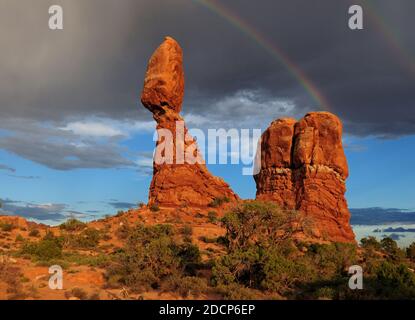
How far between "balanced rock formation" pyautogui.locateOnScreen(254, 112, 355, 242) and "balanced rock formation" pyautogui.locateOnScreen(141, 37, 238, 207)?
6570 millimetres

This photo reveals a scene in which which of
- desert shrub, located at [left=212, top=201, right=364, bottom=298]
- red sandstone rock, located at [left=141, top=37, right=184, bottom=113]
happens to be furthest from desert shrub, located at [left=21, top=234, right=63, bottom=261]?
red sandstone rock, located at [left=141, top=37, right=184, bottom=113]

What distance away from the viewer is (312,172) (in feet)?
142

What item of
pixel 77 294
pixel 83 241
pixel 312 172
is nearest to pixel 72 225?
pixel 83 241

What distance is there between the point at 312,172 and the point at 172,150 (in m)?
16.0

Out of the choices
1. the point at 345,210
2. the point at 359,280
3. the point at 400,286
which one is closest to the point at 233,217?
the point at 359,280

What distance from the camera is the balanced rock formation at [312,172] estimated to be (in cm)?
4241

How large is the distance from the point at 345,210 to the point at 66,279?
33.4m

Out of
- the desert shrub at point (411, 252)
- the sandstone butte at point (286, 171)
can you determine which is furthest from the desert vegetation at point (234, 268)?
the desert shrub at point (411, 252)

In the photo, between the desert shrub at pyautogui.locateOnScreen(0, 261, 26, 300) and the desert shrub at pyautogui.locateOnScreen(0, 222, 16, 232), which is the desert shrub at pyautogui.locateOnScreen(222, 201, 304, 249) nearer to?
the desert shrub at pyautogui.locateOnScreen(0, 261, 26, 300)

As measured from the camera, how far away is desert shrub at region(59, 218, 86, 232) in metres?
37.8

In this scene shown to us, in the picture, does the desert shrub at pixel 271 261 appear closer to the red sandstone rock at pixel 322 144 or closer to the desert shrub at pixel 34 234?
the red sandstone rock at pixel 322 144

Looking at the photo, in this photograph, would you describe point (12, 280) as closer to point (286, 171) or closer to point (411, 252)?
point (286, 171)

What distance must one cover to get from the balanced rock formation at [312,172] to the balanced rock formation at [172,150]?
21.6 feet
